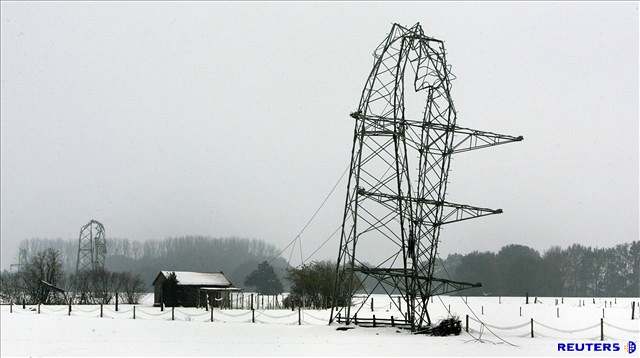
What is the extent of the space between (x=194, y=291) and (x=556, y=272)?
85.3 meters

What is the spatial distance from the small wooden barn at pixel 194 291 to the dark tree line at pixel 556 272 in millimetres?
65439

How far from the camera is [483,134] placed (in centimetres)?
2747

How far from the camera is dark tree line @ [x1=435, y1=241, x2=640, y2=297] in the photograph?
379 feet

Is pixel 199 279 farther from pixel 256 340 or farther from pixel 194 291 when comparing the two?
pixel 256 340

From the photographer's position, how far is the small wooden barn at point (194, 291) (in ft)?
175

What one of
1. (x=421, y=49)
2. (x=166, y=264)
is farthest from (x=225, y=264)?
(x=421, y=49)

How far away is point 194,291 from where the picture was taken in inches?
2162

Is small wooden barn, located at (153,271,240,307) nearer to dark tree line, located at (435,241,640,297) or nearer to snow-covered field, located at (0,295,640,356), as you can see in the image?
snow-covered field, located at (0,295,640,356)

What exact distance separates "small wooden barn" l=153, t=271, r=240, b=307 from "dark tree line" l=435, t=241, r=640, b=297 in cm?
6544

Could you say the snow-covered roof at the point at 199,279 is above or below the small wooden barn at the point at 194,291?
above

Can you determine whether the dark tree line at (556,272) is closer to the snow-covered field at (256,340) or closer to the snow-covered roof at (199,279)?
the snow-covered roof at (199,279)

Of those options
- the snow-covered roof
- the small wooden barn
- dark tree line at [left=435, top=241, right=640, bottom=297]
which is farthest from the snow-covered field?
dark tree line at [left=435, top=241, right=640, bottom=297]

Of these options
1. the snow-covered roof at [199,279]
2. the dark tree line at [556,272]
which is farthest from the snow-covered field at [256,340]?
the dark tree line at [556,272]

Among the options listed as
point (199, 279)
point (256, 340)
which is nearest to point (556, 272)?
point (199, 279)
